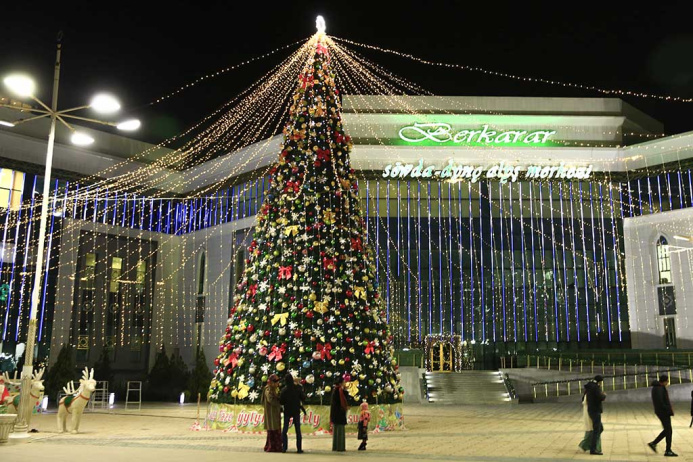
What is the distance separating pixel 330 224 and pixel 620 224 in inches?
1150

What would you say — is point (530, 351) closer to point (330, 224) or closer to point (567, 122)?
point (567, 122)

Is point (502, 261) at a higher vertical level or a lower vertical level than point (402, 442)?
higher

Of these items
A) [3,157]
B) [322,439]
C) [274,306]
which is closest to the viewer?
[322,439]

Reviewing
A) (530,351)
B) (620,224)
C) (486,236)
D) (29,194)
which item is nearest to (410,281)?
(486,236)

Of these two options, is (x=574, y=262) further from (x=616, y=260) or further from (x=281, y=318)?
(x=281, y=318)

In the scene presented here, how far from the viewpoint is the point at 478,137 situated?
4094 centimetres

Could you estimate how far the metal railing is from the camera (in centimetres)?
2930

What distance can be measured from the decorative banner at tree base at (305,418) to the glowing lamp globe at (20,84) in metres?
8.18

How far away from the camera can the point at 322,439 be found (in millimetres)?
14188

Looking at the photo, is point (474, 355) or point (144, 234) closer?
point (474, 355)

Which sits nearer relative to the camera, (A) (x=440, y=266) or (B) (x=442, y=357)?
(B) (x=442, y=357)

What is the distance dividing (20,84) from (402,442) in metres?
10.3

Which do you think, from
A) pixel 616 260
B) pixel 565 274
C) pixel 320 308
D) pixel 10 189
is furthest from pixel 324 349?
A: pixel 616 260

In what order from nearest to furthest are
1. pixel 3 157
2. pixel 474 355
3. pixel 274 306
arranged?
1. pixel 274 306
2. pixel 3 157
3. pixel 474 355
